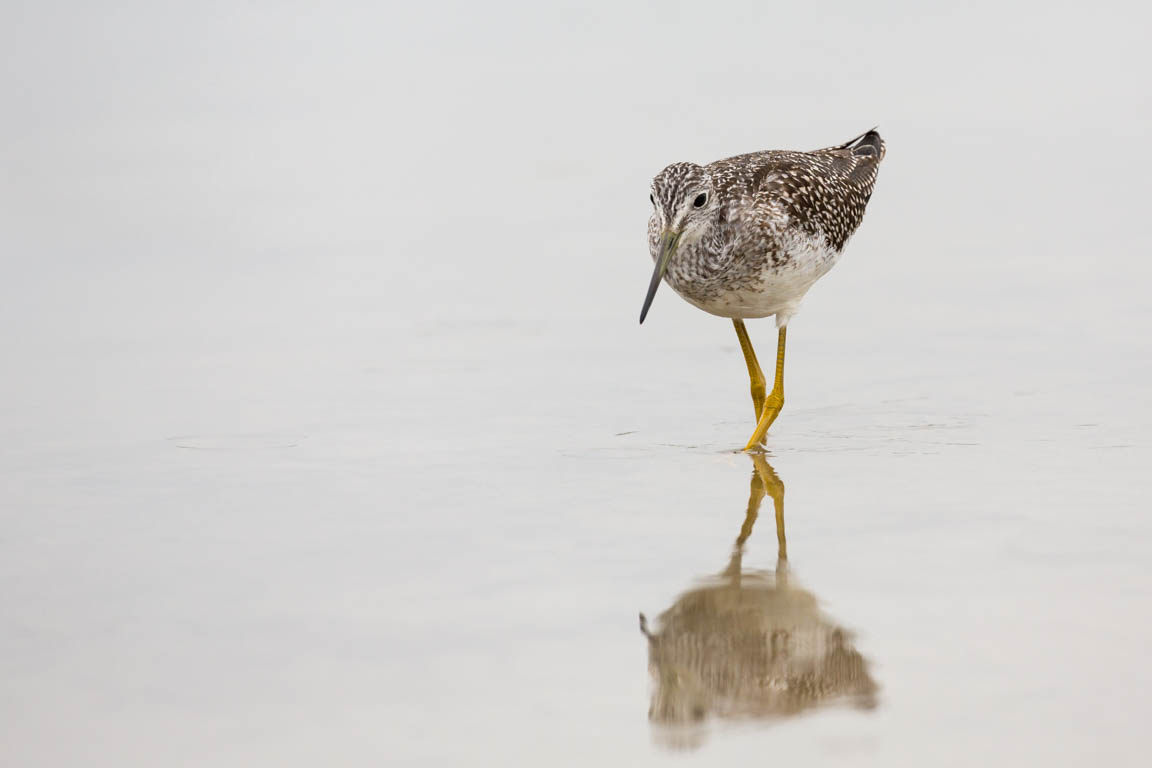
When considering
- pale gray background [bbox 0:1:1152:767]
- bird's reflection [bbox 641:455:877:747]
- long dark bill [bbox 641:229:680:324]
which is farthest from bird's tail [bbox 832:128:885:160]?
bird's reflection [bbox 641:455:877:747]

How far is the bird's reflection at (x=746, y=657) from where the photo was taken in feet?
15.0

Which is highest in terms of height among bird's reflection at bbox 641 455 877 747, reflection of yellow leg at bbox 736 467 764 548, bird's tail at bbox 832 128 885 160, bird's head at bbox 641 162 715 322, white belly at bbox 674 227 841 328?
bird's tail at bbox 832 128 885 160

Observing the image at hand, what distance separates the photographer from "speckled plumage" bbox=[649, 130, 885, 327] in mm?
8234

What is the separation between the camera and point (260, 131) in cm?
1598

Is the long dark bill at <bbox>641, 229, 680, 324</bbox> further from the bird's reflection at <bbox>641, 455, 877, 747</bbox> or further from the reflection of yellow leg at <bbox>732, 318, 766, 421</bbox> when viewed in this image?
the bird's reflection at <bbox>641, 455, 877, 747</bbox>

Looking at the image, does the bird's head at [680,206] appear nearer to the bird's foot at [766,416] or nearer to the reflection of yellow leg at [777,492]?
the bird's foot at [766,416]

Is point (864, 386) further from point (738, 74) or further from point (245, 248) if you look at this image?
point (738, 74)

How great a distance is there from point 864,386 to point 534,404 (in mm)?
2016

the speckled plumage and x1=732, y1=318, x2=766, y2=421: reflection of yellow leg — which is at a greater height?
the speckled plumage

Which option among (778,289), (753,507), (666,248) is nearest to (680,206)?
(666,248)

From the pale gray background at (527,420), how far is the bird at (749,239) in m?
0.56

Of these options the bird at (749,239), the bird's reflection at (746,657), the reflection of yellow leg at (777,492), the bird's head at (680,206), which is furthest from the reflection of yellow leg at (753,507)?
the bird's head at (680,206)

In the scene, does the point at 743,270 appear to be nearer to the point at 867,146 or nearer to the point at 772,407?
the point at 772,407

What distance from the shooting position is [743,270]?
Result: 8.35 m
